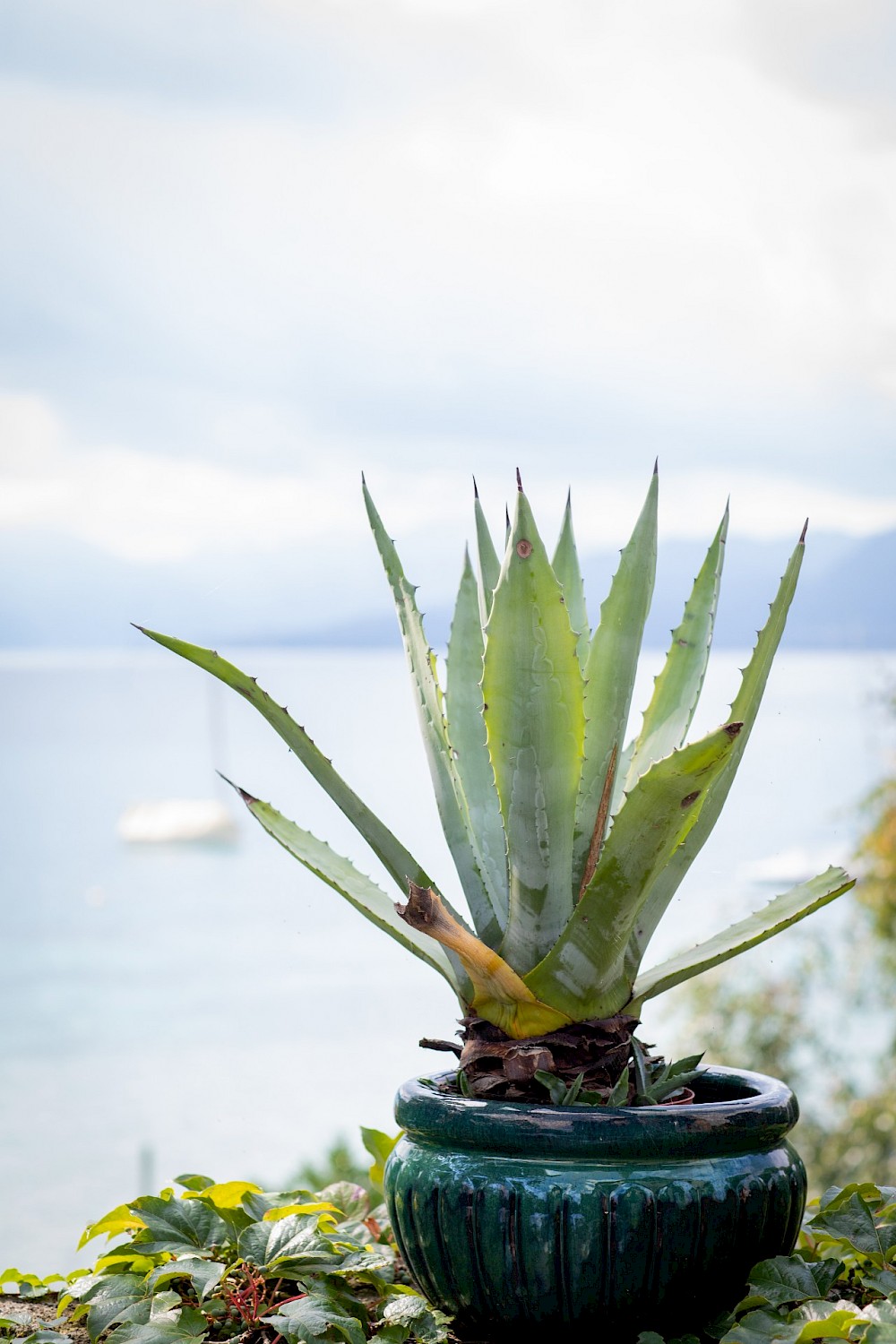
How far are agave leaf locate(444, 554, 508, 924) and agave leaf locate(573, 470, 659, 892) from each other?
8 cm

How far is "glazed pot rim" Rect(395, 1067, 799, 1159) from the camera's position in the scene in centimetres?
86

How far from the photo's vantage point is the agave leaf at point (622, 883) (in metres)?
0.82

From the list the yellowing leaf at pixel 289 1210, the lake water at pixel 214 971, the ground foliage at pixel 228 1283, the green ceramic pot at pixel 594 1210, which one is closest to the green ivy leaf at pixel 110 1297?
the ground foliage at pixel 228 1283

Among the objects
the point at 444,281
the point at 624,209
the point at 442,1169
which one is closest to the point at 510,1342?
the point at 442,1169

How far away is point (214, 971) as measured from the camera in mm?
17516

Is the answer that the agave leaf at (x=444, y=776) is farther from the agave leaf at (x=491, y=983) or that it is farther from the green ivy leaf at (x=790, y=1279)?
the green ivy leaf at (x=790, y=1279)

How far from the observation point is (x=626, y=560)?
3.51 ft

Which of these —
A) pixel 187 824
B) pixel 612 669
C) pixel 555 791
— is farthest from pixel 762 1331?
pixel 187 824

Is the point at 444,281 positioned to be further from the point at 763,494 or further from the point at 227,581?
the point at 227,581

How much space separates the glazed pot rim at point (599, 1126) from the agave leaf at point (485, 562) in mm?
401

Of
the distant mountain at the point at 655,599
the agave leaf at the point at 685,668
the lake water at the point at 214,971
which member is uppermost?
the distant mountain at the point at 655,599

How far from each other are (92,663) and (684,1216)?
27.8 m

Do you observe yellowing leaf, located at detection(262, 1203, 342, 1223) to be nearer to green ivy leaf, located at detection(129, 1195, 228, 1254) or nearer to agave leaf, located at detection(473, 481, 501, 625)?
green ivy leaf, located at detection(129, 1195, 228, 1254)

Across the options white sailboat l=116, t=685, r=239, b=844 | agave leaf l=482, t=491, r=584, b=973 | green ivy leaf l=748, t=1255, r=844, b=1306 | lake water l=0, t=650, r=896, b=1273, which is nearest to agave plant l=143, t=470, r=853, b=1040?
agave leaf l=482, t=491, r=584, b=973
